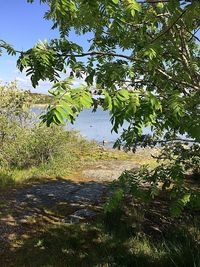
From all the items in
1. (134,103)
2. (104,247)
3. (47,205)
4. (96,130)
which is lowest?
(96,130)

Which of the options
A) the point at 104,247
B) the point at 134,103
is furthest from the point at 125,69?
the point at 104,247

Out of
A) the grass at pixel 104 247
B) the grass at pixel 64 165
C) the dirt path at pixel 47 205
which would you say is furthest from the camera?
the grass at pixel 64 165

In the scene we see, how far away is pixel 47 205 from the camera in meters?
12.1

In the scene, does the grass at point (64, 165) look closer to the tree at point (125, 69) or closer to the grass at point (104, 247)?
the grass at point (104, 247)

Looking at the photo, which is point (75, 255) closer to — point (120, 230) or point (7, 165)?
point (120, 230)

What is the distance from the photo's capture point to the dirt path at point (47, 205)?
33.1ft

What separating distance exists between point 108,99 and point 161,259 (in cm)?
508

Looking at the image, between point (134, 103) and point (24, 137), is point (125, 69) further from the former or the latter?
point (24, 137)

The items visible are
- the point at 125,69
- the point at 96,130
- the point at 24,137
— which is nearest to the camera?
the point at 125,69

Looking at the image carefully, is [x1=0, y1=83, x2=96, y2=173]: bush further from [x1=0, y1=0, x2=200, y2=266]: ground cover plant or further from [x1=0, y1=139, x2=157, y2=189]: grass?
[x1=0, y1=0, x2=200, y2=266]: ground cover plant

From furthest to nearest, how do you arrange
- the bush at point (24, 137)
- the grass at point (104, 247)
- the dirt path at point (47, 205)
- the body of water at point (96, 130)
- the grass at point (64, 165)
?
the body of water at point (96, 130) < the bush at point (24, 137) < the grass at point (64, 165) < the dirt path at point (47, 205) < the grass at point (104, 247)

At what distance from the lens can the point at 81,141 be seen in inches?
957

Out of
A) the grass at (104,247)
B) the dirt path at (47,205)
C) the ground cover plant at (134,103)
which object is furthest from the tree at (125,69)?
the dirt path at (47,205)

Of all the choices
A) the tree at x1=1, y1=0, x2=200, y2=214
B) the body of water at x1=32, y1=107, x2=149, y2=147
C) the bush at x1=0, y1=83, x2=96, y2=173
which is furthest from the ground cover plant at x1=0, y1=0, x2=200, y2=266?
the bush at x1=0, y1=83, x2=96, y2=173
